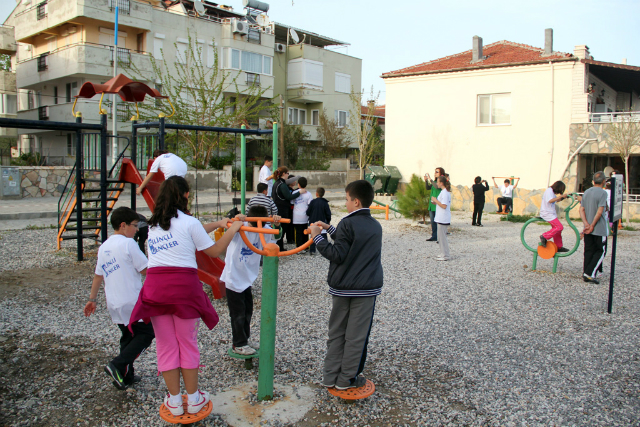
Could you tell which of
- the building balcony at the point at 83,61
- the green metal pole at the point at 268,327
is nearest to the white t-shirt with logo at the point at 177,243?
the green metal pole at the point at 268,327

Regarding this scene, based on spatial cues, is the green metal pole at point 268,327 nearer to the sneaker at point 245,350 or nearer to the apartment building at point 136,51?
the sneaker at point 245,350

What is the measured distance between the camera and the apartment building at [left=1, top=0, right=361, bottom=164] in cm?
2684

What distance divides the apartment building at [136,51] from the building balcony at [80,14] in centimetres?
5

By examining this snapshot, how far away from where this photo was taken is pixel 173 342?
3.15 meters

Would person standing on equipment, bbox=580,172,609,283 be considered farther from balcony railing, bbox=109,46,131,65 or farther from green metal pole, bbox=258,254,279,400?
balcony railing, bbox=109,46,131,65

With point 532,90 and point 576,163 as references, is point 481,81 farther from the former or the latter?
point 576,163

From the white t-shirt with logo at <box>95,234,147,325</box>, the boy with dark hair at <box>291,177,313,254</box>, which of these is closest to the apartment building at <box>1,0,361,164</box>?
the boy with dark hair at <box>291,177,313,254</box>

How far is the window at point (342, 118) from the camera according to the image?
133ft

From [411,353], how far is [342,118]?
123ft

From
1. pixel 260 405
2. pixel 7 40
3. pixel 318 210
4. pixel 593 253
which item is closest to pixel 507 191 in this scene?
pixel 593 253

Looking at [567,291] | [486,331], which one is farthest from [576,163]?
[486,331]

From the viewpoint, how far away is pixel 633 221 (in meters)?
17.2

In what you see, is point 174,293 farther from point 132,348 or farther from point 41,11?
point 41,11

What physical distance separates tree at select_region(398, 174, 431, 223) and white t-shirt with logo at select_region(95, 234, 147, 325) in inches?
459
